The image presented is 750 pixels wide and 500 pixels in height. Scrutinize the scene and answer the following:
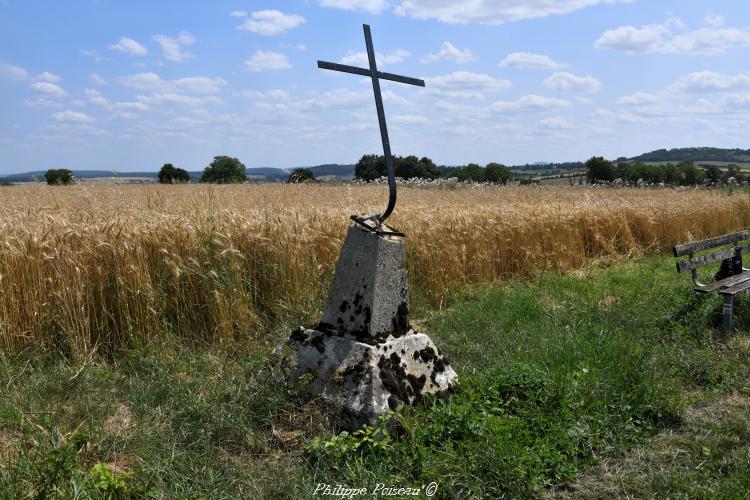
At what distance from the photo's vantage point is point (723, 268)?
24.9 ft

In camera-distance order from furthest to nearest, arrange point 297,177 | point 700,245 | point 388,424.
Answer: point 297,177 < point 700,245 < point 388,424

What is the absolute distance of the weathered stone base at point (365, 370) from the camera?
3.77 meters

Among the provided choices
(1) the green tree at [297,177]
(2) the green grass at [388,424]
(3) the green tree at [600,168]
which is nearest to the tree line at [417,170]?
(3) the green tree at [600,168]

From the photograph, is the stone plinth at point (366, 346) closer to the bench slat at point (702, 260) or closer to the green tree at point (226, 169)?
the bench slat at point (702, 260)

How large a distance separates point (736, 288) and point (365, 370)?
4.70 metres

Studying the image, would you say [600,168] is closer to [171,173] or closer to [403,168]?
[403,168]

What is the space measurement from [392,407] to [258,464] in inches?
35.2

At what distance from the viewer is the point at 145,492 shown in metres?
3.03

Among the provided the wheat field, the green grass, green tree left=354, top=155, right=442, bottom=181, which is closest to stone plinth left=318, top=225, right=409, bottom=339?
the green grass

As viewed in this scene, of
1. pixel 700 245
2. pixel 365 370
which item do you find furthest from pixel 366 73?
pixel 700 245

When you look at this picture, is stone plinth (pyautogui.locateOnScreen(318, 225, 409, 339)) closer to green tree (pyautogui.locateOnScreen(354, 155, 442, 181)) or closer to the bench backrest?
the bench backrest

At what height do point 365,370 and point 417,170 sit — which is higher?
point 417,170

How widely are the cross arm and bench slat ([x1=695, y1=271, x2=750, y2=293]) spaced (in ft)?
13.3

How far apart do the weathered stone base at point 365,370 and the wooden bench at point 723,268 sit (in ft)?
11.9
